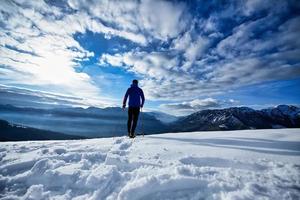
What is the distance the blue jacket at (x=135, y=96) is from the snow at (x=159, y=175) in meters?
4.72

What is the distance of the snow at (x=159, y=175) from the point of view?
3.64m

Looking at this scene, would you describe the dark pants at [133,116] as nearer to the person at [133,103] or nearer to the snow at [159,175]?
the person at [133,103]

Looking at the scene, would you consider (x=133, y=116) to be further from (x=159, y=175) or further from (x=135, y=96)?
(x=159, y=175)

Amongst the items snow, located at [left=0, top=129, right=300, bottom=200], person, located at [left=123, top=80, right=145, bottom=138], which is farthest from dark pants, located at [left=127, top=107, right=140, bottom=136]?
snow, located at [left=0, top=129, right=300, bottom=200]

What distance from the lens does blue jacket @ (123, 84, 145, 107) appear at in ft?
34.5

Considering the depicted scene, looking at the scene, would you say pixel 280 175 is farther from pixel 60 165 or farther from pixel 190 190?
pixel 60 165

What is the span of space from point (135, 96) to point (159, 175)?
6766mm

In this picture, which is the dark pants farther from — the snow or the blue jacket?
the snow

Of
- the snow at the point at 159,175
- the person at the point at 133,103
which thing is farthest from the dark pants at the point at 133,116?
the snow at the point at 159,175

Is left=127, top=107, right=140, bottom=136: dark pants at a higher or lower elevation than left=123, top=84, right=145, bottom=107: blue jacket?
lower

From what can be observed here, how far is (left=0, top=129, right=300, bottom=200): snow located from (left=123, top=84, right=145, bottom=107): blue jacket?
4.72m

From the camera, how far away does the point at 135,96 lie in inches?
415

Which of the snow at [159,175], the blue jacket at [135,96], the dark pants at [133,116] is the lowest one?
the snow at [159,175]

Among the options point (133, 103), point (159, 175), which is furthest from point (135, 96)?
point (159, 175)
